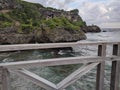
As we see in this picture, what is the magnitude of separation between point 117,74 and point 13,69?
1.85 m

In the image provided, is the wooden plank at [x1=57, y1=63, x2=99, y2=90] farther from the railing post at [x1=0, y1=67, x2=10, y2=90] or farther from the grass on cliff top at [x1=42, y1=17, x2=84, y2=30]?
the grass on cliff top at [x1=42, y1=17, x2=84, y2=30]

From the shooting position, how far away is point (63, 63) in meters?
3.15

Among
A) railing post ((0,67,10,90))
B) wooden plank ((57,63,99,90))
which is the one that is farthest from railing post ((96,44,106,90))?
railing post ((0,67,10,90))

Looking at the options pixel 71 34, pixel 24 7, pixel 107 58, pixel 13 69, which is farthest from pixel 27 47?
pixel 24 7

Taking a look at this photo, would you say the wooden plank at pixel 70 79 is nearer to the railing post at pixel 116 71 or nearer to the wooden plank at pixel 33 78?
the wooden plank at pixel 33 78

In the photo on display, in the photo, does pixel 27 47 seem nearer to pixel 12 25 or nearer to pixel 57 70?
pixel 57 70

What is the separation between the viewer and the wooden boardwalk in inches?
111

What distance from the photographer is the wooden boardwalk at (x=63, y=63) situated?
2.82 m

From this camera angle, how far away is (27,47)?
2.92m

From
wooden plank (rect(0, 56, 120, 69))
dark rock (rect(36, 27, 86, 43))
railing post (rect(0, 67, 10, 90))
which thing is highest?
wooden plank (rect(0, 56, 120, 69))

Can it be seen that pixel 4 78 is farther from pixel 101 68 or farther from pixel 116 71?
pixel 116 71

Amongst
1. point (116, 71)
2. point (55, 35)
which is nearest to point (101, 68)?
point (116, 71)

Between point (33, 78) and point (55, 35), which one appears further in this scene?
point (55, 35)

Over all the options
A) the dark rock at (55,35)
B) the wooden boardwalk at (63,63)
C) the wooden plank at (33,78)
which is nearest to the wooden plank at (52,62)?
the wooden boardwalk at (63,63)
